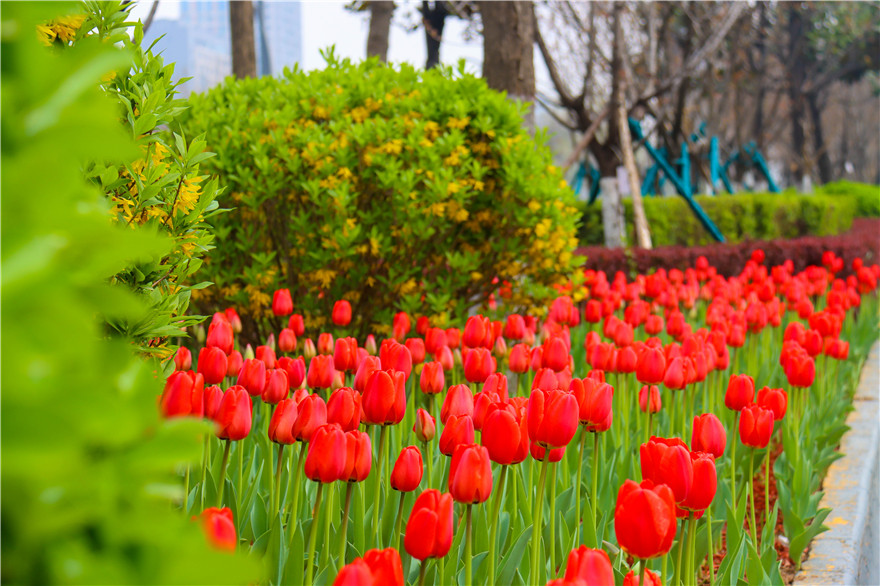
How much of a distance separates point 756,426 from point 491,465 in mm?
817

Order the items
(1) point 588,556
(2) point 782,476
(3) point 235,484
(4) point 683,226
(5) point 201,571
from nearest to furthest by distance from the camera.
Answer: (5) point 201,571 → (1) point 588,556 → (3) point 235,484 → (2) point 782,476 → (4) point 683,226

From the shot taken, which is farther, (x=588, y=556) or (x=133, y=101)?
(x=133, y=101)

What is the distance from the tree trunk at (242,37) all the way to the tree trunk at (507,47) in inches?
148

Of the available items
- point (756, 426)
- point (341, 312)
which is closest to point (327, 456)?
point (756, 426)

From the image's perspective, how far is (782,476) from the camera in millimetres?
3406

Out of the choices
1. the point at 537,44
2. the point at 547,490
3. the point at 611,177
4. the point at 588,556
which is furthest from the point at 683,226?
the point at 588,556

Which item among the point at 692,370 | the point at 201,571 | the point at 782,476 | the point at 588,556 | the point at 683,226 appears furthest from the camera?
the point at 683,226

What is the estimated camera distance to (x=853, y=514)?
3189 millimetres

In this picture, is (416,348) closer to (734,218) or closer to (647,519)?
(647,519)

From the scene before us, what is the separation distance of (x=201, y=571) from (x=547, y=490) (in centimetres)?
220

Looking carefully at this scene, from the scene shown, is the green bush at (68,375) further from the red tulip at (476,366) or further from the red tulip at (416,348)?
the red tulip at (416,348)

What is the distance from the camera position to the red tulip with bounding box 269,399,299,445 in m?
1.78

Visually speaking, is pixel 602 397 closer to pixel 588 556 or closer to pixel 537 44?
pixel 588 556

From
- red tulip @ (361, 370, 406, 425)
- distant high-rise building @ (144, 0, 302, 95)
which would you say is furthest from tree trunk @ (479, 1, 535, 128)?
red tulip @ (361, 370, 406, 425)
